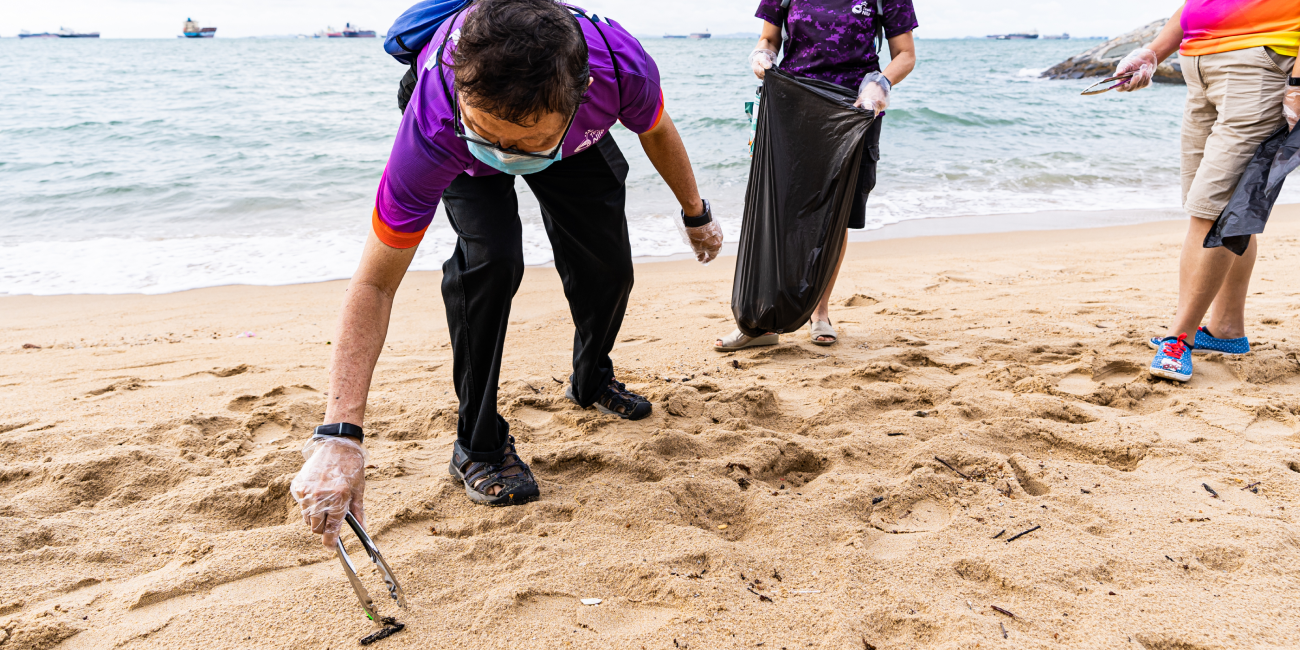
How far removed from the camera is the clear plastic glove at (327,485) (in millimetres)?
1257

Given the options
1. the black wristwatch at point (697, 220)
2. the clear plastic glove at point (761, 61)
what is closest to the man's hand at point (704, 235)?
the black wristwatch at point (697, 220)

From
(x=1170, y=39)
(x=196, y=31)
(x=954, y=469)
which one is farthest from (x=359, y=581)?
(x=196, y=31)

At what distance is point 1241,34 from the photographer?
229 cm

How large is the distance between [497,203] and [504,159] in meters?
0.38

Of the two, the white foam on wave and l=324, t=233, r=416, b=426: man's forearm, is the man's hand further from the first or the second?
the white foam on wave

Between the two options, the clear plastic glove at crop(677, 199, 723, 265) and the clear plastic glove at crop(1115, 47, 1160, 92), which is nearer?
the clear plastic glove at crop(677, 199, 723, 265)

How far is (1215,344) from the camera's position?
8.60 feet

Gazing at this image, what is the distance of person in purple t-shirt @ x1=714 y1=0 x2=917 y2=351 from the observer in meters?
2.64

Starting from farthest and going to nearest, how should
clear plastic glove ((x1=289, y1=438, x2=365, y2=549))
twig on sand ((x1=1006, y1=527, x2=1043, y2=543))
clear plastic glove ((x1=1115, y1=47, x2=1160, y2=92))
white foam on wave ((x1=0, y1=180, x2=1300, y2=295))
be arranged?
white foam on wave ((x1=0, y1=180, x2=1300, y2=295)) < clear plastic glove ((x1=1115, y1=47, x2=1160, y2=92)) < twig on sand ((x1=1006, y1=527, x2=1043, y2=543)) < clear plastic glove ((x1=289, y1=438, x2=365, y2=549))

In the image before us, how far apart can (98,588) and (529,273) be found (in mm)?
3044

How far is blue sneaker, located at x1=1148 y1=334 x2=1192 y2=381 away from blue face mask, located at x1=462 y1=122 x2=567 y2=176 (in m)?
2.19

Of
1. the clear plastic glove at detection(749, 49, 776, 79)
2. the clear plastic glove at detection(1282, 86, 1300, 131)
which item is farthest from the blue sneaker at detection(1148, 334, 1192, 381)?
the clear plastic glove at detection(749, 49, 776, 79)

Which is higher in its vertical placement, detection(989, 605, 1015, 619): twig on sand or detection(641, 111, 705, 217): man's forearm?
detection(641, 111, 705, 217): man's forearm

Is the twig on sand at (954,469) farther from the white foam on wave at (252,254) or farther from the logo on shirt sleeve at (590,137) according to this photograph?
the white foam on wave at (252,254)
